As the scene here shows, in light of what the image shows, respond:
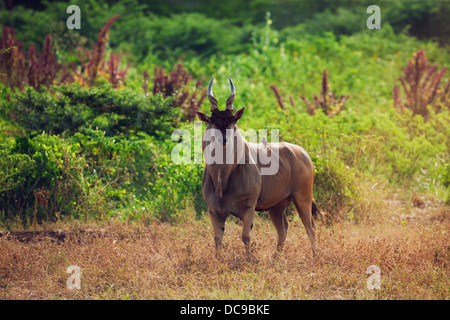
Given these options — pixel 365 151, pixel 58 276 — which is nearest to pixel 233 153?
pixel 58 276

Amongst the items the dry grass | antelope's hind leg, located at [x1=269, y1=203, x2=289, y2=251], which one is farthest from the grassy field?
antelope's hind leg, located at [x1=269, y1=203, x2=289, y2=251]

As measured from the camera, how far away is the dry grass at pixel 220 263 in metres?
6.02

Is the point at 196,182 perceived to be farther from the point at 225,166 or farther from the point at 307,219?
the point at 225,166

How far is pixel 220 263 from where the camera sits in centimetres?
652

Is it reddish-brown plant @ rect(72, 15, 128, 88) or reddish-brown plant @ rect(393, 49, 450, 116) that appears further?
reddish-brown plant @ rect(393, 49, 450, 116)

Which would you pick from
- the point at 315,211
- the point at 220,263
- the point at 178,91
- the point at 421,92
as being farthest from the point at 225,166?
the point at 421,92

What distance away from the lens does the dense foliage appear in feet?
30.1

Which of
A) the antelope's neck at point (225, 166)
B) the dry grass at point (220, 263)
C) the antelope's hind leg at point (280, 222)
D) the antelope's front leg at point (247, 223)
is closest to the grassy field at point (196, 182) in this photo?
the dry grass at point (220, 263)

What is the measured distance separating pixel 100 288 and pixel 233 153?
2.18 m

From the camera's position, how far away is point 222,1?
2562 centimetres

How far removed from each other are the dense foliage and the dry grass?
875 mm

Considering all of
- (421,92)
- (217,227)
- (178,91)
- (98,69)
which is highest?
(98,69)

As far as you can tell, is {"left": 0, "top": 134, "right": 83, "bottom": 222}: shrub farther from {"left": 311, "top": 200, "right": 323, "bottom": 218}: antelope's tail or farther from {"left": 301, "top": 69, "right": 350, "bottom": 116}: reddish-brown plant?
{"left": 301, "top": 69, "right": 350, "bottom": 116}: reddish-brown plant

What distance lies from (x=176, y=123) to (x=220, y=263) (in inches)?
207
